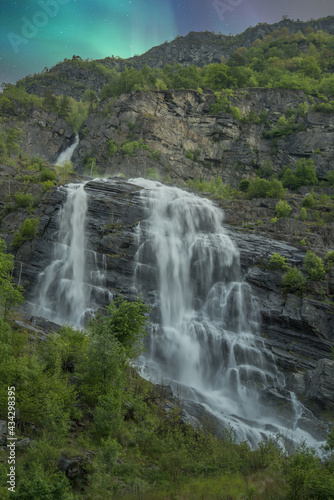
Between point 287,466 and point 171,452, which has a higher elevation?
→ point 287,466

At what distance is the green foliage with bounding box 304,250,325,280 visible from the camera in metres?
30.0

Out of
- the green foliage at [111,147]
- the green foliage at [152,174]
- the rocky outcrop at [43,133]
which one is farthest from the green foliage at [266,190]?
the rocky outcrop at [43,133]

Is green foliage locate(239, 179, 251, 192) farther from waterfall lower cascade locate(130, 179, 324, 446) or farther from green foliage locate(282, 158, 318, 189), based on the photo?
waterfall lower cascade locate(130, 179, 324, 446)

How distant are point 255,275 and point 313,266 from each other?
203 inches

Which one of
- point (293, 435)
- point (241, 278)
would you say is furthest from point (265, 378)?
point (241, 278)

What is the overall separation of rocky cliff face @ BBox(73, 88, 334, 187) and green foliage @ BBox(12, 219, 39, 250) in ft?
82.0

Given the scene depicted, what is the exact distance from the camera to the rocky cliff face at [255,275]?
24567 mm

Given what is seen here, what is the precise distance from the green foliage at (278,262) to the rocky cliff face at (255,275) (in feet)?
2.47

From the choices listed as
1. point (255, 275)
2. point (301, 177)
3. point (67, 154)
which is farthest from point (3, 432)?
point (67, 154)

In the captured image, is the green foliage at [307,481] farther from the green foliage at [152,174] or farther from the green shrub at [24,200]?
the green foliage at [152,174]

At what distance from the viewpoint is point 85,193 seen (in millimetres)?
37531

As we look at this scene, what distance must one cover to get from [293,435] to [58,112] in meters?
69.2

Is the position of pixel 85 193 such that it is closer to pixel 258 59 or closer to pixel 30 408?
pixel 30 408

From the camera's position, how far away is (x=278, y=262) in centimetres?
3148
